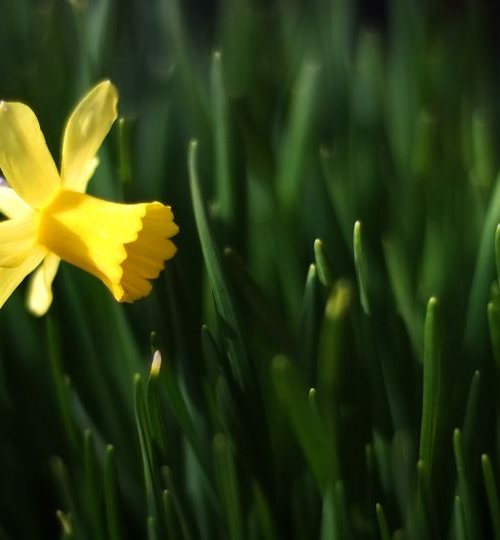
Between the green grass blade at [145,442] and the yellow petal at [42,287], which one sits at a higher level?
the yellow petal at [42,287]

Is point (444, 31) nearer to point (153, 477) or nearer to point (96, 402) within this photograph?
point (96, 402)

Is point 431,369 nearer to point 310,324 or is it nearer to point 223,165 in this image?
point 310,324

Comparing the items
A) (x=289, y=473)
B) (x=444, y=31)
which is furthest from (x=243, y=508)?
(x=444, y=31)

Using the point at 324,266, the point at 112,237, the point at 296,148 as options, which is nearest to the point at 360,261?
the point at 324,266

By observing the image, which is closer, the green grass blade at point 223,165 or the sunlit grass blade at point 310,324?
the sunlit grass blade at point 310,324

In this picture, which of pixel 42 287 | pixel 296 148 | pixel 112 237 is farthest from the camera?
pixel 296 148

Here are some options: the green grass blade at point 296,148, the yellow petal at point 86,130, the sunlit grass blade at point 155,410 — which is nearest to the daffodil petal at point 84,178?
the yellow petal at point 86,130

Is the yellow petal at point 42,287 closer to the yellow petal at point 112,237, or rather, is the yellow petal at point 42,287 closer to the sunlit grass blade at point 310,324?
the yellow petal at point 112,237
